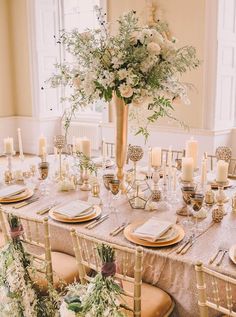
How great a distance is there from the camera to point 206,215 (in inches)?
80.3

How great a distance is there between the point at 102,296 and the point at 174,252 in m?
0.45

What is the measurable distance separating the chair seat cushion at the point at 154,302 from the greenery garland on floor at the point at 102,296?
1.06 feet

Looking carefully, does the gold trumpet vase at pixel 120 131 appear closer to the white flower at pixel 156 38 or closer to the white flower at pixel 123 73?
the white flower at pixel 123 73

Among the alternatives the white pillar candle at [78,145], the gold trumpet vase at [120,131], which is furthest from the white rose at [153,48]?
the white pillar candle at [78,145]

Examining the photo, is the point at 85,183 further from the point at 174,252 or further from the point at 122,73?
the point at 174,252

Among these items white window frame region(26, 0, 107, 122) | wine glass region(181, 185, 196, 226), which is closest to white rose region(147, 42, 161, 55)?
wine glass region(181, 185, 196, 226)

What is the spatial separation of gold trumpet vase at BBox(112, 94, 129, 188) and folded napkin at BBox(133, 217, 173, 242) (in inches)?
24.9

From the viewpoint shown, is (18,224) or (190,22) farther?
(190,22)

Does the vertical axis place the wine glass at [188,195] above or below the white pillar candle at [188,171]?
below

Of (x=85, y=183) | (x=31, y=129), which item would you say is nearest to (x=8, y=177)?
(x=85, y=183)

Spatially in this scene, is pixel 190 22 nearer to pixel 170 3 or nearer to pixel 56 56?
pixel 170 3

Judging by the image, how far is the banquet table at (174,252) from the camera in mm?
1629

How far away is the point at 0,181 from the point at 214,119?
111 inches

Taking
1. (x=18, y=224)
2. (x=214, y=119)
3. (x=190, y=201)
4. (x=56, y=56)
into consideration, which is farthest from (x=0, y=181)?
(x=56, y=56)
